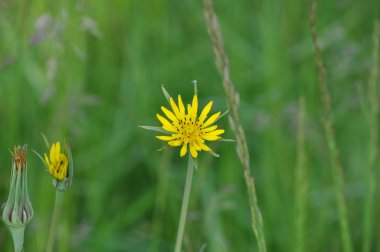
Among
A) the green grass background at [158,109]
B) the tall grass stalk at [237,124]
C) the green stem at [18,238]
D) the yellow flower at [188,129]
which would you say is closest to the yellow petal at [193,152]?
the yellow flower at [188,129]

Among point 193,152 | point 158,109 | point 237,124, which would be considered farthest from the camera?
point 158,109

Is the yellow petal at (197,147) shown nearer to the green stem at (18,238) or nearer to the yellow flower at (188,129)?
the yellow flower at (188,129)

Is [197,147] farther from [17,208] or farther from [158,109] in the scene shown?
[158,109]

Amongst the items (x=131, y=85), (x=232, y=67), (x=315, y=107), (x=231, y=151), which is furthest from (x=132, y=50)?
(x=315, y=107)

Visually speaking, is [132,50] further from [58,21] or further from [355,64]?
[355,64]

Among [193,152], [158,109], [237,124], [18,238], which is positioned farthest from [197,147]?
[158,109]

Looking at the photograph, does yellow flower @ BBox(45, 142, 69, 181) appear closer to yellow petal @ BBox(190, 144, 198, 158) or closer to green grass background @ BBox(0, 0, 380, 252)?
yellow petal @ BBox(190, 144, 198, 158)
